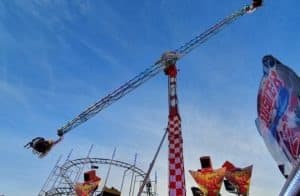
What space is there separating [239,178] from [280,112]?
81.5ft

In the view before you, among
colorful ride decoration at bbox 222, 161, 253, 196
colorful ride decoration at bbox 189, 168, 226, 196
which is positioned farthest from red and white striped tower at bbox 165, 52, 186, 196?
colorful ride decoration at bbox 222, 161, 253, 196

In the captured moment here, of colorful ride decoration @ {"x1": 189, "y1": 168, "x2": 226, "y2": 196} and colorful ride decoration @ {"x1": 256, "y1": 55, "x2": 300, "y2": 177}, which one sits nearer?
colorful ride decoration @ {"x1": 256, "y1": 55, "x2": 300, "y2": 177}

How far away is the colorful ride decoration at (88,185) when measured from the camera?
115 ft

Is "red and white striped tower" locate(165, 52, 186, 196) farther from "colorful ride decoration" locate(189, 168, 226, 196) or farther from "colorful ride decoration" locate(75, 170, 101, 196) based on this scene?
"colorful ride decoration" locate(75, 170, 101, 196)

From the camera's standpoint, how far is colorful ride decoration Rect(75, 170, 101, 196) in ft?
115

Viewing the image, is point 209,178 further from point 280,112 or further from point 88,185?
point 280,112

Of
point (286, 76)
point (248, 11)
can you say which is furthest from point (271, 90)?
point (248, 11)

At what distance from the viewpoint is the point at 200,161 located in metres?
29.4

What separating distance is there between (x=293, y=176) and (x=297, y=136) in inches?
157

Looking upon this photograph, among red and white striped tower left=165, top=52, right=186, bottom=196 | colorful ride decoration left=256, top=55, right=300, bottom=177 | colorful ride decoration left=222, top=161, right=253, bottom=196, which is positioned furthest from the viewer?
colorful ride decoration left=222, top=161, right=253, bottom=196

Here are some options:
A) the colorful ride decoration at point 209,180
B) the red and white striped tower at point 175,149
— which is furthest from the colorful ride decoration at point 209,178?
the red and white striped tower at point 175,149

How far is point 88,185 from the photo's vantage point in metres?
35.5

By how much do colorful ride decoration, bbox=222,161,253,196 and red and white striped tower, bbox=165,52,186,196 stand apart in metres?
10.5

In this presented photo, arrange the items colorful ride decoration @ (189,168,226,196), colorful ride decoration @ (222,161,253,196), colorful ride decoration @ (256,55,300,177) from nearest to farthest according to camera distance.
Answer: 1. colorful ride decoration @ (256,55,300,177)
2. colorful ride decoration @ (189,168,226,196)
3. colorful ride decoration @ (222,161,253,196)
